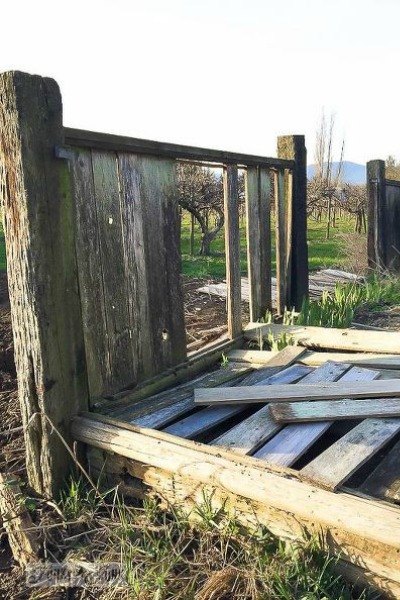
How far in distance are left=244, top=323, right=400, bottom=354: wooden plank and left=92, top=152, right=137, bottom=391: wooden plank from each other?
160 cm

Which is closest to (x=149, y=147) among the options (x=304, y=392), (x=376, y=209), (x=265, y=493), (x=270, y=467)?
(x=304, y=392)

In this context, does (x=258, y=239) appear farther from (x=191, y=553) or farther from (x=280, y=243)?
(x=191, y=553)

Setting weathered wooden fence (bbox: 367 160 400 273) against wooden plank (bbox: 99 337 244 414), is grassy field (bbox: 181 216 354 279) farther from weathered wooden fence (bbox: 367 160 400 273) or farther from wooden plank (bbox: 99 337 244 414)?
wooden plank (bbox: 99 337 244 414)

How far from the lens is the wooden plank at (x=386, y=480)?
2324 mm

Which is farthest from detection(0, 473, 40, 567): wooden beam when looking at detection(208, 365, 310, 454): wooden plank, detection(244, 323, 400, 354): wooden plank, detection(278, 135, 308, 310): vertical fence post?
detection(278, 135, 308, 310): vertical fence post

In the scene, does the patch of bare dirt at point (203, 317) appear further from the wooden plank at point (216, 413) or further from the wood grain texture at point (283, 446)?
the wood grain texture at point (283, 446)

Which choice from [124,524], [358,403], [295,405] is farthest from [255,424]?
[124,524]

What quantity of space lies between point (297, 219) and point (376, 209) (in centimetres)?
329

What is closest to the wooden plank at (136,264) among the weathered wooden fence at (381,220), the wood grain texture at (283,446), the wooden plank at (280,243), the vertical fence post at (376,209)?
the wood grain texture at (283,446)

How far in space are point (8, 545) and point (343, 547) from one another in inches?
60.1

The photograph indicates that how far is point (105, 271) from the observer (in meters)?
3.16

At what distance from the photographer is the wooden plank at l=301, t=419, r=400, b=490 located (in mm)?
2285

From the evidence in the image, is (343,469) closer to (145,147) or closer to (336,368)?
(336,368)

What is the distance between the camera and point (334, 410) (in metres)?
2.95
